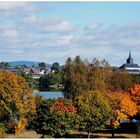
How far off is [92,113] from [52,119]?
11.0ft

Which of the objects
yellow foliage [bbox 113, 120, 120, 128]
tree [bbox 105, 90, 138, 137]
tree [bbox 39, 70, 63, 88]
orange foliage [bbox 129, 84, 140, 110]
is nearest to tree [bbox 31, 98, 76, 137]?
yellow foliage [bbox 113, 120, 120, 128]

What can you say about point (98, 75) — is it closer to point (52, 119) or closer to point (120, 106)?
point (120, 106)

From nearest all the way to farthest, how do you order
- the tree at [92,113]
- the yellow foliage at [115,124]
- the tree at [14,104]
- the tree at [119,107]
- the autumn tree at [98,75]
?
the tree at [14,104] → the tree at [92,113] → the yellow foliage at [115,124] → the tree at [119,107] → the autumn tree at [98,75]

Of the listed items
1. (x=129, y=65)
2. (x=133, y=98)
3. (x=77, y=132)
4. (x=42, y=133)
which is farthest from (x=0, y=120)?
(x=129, y=65)

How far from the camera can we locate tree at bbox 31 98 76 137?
→ 26.8 m

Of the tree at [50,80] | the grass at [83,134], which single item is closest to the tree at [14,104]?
the grass at [83,134]

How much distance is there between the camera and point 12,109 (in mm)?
29078

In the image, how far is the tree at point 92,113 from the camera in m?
29.1

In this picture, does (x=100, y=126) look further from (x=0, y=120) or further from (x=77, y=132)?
(x=0, y=120)

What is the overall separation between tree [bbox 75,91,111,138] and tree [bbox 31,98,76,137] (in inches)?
59.9

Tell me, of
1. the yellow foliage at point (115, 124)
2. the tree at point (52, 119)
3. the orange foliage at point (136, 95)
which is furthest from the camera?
the orange foliage at point (136, 95)

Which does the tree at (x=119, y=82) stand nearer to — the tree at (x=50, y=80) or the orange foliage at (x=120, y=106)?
the orange foliage at (x=120, y=106)

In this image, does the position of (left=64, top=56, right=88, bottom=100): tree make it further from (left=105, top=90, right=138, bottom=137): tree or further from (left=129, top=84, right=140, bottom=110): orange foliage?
(left=105, top=90, right=138, bottom=137): tree

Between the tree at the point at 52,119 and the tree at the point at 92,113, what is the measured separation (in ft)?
4.99
